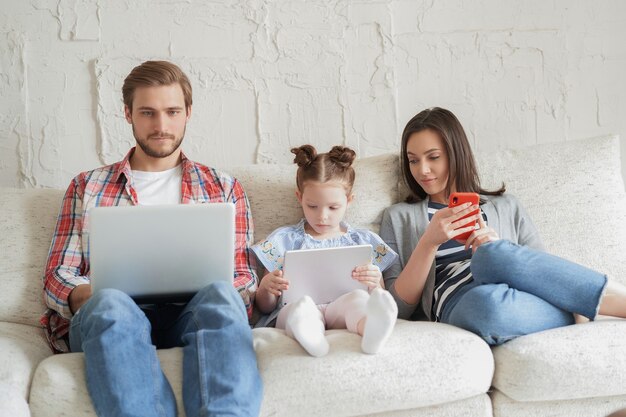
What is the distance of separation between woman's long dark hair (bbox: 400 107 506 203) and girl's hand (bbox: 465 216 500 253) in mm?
275

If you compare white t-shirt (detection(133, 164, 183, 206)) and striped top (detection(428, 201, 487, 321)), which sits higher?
white t-shirt (detection(133, 164, 183, 206))

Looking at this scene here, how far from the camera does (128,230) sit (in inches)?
59.4

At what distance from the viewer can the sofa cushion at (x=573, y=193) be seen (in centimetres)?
216

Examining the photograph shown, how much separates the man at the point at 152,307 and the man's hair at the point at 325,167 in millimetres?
212

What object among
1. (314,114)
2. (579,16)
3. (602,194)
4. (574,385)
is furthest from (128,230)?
(579,16)

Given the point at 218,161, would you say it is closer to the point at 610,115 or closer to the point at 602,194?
the point at 602,194

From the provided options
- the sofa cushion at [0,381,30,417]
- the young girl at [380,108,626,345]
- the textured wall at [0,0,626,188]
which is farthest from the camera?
the textured wall at [0,0,626,188]

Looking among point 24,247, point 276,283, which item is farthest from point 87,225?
point 276,283

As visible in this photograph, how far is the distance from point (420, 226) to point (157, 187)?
822 mm

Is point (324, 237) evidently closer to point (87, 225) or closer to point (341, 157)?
point (341, 157)

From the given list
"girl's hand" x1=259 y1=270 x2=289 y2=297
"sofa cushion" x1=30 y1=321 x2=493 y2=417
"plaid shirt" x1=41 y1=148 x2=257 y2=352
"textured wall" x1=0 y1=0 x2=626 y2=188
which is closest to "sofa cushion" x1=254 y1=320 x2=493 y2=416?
"sofa cushion" x1=30 y1=321 x2=493 y2=417

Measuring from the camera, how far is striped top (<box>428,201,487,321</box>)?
76.1 inches

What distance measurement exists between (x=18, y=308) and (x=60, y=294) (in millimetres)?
174

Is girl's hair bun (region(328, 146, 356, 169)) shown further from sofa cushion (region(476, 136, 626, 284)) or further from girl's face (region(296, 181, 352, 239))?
sofa cushion (region(476, 136, 626, 284))
